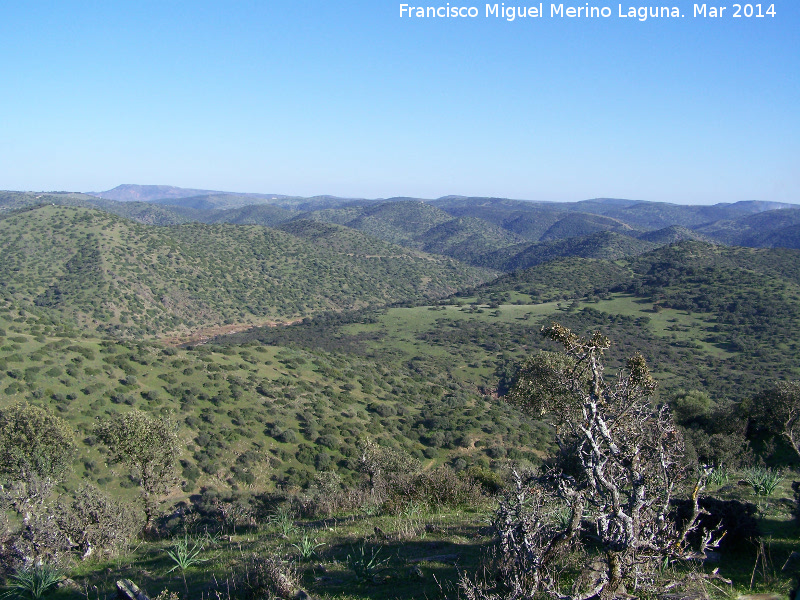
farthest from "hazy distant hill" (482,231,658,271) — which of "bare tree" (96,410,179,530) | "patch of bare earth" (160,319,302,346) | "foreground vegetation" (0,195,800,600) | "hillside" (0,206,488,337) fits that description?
"bare tree" (96,410,179,530)

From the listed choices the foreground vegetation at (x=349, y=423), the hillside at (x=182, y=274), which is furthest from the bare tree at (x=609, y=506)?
the hillside at (x=182, y=274)

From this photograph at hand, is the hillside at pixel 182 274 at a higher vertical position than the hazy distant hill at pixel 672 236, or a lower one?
lower

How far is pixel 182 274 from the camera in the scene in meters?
81.4

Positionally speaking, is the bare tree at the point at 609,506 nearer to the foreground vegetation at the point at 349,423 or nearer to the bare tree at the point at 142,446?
the foreground vegetation at the point at 349,423

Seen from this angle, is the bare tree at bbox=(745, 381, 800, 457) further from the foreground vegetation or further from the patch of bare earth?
the patch of bare earth

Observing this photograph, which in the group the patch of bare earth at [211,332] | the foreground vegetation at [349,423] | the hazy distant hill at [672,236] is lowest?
the patch of bare earth at [211,332]

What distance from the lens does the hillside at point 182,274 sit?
65.3 meters

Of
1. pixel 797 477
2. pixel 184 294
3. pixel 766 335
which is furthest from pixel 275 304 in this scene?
pixel 797 477

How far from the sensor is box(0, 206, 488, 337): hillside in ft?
214

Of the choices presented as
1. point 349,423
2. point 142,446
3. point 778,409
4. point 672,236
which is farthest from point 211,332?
point 672,236

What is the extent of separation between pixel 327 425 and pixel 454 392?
15.1 meters

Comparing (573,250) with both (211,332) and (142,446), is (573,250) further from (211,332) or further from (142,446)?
(142,446)

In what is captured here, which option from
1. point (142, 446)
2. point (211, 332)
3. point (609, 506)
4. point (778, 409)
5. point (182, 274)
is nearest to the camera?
point (609, 506)

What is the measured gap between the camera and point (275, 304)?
86125 millimetres
